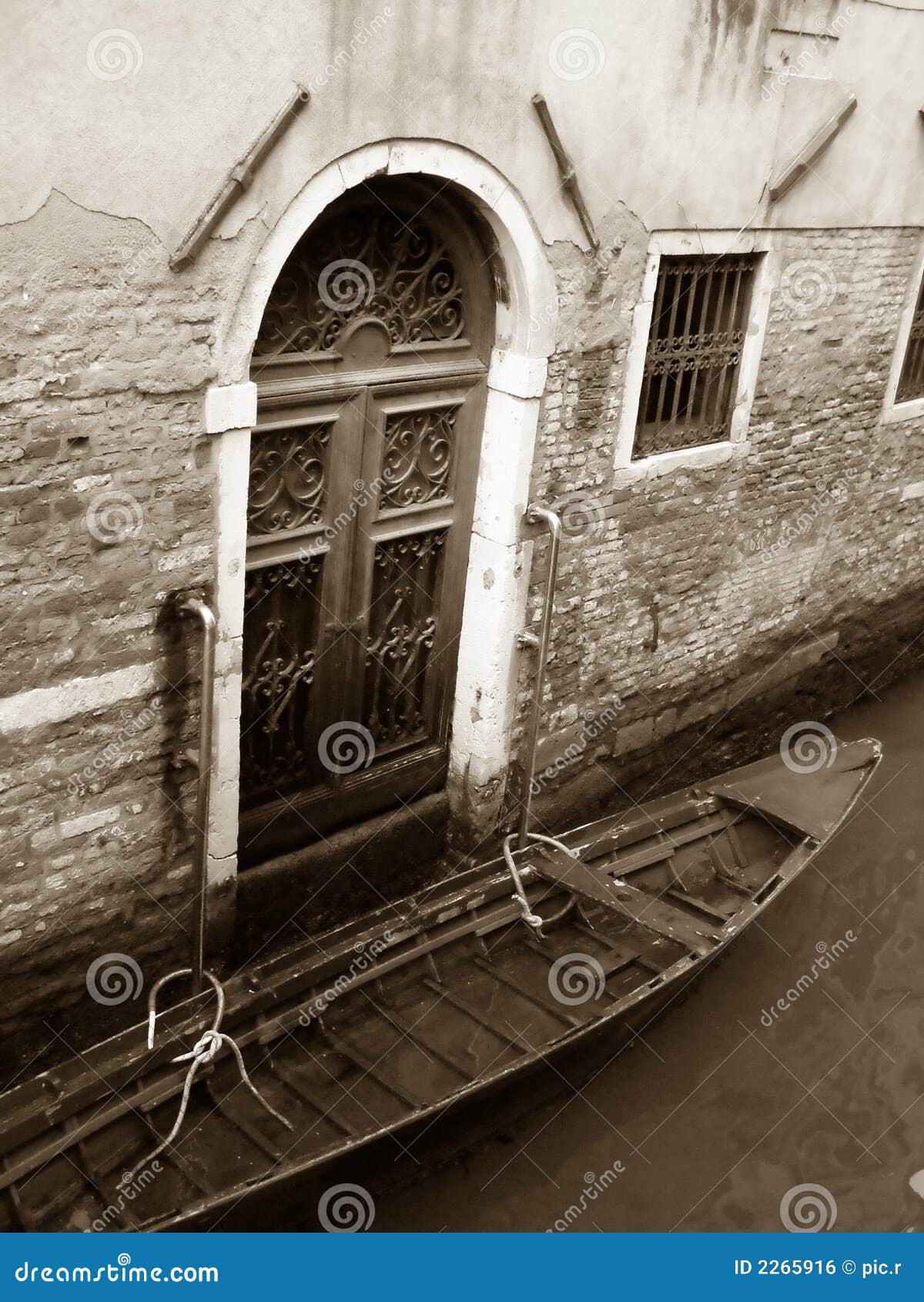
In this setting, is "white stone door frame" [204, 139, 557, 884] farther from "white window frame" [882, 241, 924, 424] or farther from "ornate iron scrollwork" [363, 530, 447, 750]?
"white window frame" [882, 241, 924, 424]

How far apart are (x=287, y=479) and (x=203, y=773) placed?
1250 mm

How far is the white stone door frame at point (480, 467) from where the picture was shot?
452cm

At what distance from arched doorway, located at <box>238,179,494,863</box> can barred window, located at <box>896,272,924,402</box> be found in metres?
3.64

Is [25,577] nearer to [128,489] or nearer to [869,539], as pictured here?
[128,489]

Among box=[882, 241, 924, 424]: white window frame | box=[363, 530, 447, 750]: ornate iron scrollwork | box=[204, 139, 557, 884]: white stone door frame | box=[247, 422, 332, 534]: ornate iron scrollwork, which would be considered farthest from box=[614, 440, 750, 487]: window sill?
box=[247, 422, 332, 534]: ornate iron scrollwork

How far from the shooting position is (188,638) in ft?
15.6

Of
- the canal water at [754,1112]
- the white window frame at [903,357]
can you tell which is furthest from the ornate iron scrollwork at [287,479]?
the white window frame at [903,357]

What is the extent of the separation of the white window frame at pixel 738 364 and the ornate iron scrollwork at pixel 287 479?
1607 mm

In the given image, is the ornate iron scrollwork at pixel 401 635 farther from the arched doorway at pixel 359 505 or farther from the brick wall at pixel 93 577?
the brick wall at pixel 93 577

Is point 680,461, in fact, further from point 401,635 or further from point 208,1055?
point 208,1055

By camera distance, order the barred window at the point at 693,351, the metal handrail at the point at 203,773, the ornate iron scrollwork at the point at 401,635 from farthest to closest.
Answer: the barred window at the point at 693,351 → the ornate iron scrollwork at the point at 401,635 → the metal handrail at the point at 203,773

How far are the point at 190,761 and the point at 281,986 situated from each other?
919 mm

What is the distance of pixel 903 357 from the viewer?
785 centimetres

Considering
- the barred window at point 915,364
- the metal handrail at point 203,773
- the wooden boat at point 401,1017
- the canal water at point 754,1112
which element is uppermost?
the barred window at point 915,364
